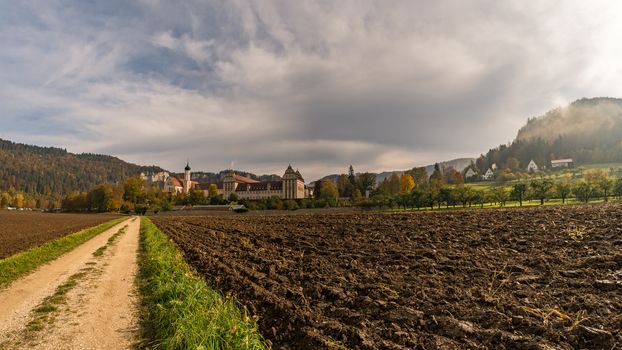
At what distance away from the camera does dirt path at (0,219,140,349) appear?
7.91m

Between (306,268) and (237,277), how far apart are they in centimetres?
280

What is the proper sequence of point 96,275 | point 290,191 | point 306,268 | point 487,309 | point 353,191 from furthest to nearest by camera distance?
point 290,191 < point 353,191 < point 96,275 < point 306,268 < point 487,309

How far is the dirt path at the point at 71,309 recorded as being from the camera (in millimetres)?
7914

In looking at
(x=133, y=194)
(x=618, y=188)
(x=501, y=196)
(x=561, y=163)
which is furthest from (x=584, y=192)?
(x=133, y=194)

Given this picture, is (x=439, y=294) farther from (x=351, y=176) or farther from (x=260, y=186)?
(x=260, y=186)

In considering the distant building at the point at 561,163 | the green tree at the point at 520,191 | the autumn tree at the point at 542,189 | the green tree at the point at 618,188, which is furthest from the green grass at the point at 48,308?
the distant building at the point at 561,163

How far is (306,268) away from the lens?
44.5ft

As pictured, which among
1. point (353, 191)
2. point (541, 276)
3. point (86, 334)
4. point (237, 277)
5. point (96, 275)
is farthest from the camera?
point (353, 191)

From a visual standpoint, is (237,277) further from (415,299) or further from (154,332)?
(415,299)

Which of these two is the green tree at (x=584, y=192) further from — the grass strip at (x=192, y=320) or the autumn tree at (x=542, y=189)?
the grass strip at (x=192, y=320)

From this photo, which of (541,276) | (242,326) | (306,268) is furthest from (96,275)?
(541,276)

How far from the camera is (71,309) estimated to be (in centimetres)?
1030

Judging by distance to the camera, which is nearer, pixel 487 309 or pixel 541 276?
pixel 487 309

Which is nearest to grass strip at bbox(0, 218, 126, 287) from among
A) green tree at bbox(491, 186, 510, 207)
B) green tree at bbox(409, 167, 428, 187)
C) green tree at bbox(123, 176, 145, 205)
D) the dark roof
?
green tree at bbox(491, 186, 510, 207)
